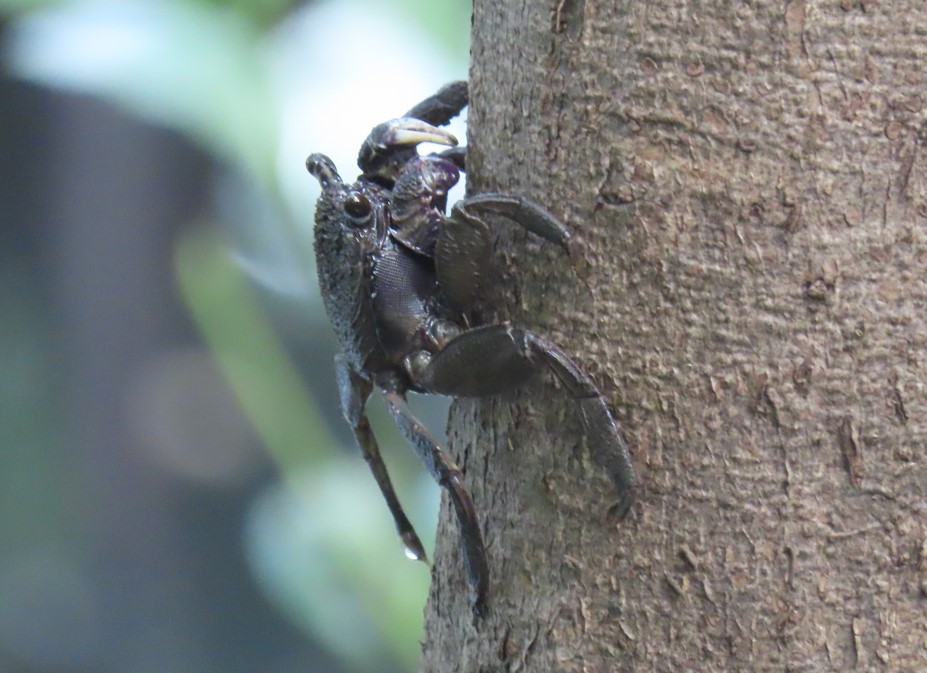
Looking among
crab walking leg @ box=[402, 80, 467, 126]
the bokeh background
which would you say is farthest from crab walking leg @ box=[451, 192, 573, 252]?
the bokeh background

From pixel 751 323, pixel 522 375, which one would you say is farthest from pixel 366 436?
pixel 751 323

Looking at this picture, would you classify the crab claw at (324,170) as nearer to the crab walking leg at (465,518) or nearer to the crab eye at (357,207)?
the crab eye at (357,207)

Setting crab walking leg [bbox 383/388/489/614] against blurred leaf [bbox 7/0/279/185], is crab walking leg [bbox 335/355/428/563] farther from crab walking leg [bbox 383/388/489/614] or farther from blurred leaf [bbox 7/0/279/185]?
blurred leaf [bbox 7/0/279/185]

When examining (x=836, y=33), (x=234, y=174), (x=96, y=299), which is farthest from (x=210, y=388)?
(x=836, y=33)

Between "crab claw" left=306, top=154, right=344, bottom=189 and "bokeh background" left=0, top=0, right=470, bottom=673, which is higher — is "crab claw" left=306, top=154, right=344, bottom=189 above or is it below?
above

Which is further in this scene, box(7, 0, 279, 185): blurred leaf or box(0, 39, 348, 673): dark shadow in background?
box(0, 39, 348, 673): dark shadow in background

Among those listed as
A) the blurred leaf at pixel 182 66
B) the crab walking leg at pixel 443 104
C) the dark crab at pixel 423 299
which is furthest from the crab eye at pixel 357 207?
the blurred leaf at pixel 182 66
